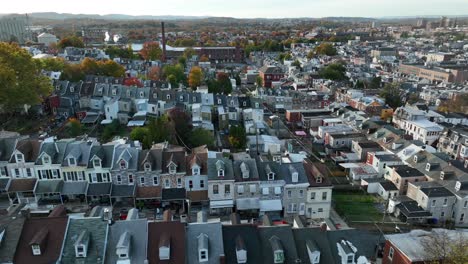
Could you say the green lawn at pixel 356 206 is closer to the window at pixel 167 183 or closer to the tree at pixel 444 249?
the tree at pixel 444 249

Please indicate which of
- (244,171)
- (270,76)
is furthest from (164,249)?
(270,76)

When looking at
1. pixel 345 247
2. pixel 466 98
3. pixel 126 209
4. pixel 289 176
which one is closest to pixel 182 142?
pixel 126 209

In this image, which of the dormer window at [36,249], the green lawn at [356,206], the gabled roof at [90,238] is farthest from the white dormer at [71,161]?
the green lawn at [356,206]

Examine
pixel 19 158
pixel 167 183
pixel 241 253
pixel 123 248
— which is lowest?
pixel 167 183

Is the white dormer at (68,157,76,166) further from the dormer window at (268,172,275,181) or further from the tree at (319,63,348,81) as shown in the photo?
the tree at (319,63,348,81)

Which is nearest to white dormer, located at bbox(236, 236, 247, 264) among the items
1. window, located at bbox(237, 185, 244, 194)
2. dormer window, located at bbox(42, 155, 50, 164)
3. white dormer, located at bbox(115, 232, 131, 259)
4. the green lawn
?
white dormer, located at bbox(115, 232, 131, 259)

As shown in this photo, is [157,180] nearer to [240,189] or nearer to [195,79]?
[240,189]
